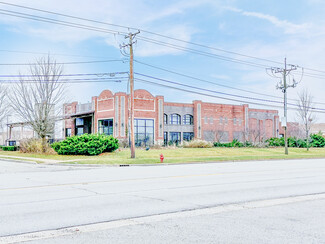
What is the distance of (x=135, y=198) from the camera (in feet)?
28.6

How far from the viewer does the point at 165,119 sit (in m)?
57.7

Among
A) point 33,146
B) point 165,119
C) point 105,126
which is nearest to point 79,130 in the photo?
point 105,126

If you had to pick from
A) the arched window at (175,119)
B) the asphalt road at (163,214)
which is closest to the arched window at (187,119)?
the arched window at (175,119)

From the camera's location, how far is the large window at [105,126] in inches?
2025

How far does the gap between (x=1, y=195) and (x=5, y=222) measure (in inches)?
136

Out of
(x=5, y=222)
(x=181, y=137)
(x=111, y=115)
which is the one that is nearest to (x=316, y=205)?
(x=5, y=222)

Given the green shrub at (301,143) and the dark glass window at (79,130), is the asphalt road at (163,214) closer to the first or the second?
the green shrub at (301,143)

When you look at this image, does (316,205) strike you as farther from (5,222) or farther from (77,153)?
(77,153)

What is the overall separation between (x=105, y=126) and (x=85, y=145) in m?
23.3

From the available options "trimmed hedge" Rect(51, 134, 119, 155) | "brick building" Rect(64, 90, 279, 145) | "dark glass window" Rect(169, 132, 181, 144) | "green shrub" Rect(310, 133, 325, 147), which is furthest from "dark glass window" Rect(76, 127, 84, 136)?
"green shrub" Rect(310, 133, 325, 147)

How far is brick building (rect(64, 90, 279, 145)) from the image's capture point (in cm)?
5069

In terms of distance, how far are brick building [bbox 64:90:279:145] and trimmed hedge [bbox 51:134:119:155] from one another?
43.1 ft

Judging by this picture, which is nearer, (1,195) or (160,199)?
(160,199)

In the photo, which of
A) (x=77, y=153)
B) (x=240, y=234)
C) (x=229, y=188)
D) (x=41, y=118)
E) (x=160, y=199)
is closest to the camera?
(x=240, y=234)
